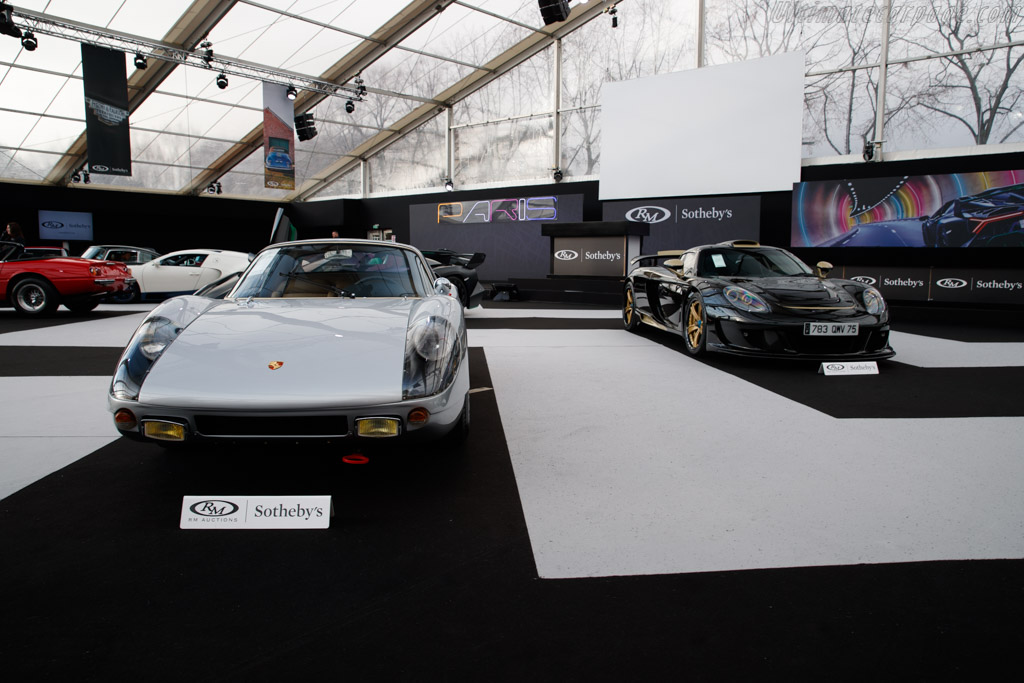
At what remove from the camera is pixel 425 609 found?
163 cm

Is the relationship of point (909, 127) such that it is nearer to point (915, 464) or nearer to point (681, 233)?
point (681, 233)

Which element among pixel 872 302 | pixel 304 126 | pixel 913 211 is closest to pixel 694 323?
pixel 872 302

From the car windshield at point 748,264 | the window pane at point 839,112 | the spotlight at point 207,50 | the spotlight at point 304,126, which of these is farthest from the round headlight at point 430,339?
the spotlight at point 304,126

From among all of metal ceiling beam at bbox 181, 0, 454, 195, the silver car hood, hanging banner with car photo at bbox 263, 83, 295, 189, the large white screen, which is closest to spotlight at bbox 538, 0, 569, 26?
the large white screen

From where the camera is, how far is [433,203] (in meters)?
20.3

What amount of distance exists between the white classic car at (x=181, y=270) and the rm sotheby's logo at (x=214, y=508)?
1068cm

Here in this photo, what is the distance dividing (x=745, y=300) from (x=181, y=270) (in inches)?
435

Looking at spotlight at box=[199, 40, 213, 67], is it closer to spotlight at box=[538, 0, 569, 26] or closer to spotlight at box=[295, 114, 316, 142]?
spotlight at box=[295, 114, 316, 142]

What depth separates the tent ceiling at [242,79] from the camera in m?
13.8

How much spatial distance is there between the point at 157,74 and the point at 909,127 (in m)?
17.9

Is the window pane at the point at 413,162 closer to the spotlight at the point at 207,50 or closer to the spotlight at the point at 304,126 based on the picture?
the spotlight at the point at 304,126

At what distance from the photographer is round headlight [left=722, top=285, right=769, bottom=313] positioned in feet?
16.5

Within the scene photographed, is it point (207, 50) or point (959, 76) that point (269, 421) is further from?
point (207, 50)

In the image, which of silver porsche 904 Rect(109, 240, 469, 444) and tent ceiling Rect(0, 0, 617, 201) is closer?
silver porsche 904 Rect(109, 240, 469, 444)
